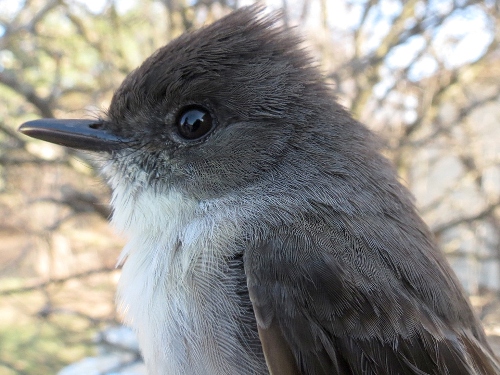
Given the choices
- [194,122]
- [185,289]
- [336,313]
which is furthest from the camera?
[194,122]

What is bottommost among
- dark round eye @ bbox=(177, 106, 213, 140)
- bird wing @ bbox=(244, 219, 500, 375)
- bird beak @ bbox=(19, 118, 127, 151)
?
bird wing @ bbox=(244, 219, 500, 375)

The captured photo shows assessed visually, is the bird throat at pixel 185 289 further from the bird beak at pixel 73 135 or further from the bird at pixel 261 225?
the bird beak at pixel 73 135

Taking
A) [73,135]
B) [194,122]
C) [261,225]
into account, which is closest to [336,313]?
[261,225]

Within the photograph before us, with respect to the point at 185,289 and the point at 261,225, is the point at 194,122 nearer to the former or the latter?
the point at 261,225

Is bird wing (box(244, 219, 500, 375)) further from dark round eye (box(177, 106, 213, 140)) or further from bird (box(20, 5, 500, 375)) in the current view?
dark round eye (box(177, 106, 213, 140))

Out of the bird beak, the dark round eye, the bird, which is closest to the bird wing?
the bird

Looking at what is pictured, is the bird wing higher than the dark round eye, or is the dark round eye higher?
the dark round eye

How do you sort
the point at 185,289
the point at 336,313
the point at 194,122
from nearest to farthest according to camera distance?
the point at 336,313 → the point at 185,289 → the point at 194,122

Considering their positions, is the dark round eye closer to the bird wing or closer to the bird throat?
the bird throat

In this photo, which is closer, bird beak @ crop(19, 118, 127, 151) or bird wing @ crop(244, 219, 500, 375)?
bird wing @ crop(244, 219, 500, 375)
